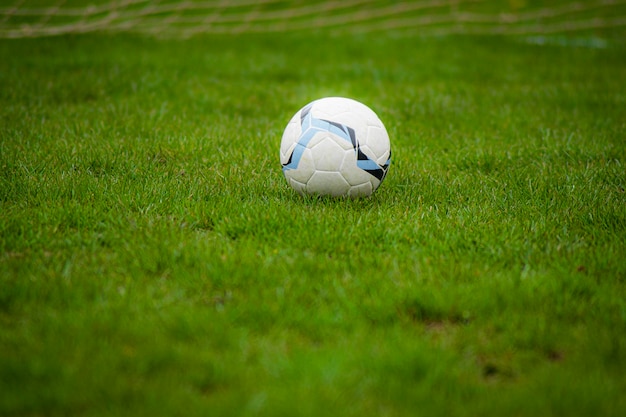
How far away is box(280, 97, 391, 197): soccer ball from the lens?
3920mm

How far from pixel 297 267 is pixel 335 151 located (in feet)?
3.29

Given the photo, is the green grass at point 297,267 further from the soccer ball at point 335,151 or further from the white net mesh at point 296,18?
the white net mesh at point 296,18

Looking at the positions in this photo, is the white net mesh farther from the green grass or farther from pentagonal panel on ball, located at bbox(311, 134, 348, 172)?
pentagonal panel on ball, located at bbox(311, 134, 348, 172)

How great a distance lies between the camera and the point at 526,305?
288cm

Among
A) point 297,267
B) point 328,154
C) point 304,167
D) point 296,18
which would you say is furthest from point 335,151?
point 296,18

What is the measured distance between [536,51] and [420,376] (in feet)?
30.1

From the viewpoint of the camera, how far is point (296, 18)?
13898 mm

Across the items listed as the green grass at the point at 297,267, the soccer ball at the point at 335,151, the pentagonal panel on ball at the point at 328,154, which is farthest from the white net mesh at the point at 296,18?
the pentagonal panel on ball at the point at 328,154

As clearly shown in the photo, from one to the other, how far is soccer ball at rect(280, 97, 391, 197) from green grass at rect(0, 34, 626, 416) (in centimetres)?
15

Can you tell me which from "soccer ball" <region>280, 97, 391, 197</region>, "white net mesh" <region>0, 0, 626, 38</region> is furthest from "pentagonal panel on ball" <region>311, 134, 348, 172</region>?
"white net mesh" <region>0, 0, 626, 38</region>

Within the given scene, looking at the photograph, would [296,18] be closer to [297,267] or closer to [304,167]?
[304,167]

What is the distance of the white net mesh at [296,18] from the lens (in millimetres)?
10430

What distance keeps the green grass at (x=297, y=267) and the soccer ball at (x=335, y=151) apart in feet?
0.50

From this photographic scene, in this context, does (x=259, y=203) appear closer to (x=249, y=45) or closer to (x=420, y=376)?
(x=420, y=376)
